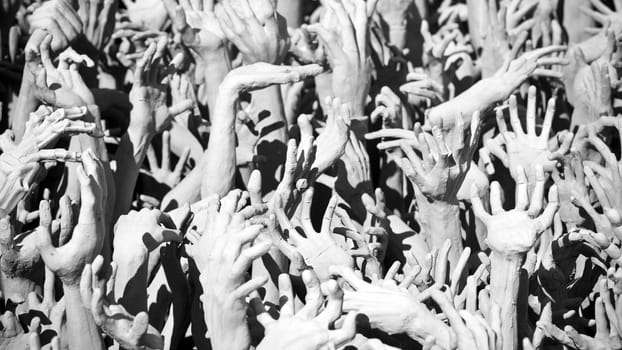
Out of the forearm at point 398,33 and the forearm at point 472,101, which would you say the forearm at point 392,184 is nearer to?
the forearm at point 472,101

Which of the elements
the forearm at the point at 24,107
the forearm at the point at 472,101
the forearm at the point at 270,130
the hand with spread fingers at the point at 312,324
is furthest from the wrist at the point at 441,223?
the forearm at the point at 24,107

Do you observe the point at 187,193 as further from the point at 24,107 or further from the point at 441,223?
the point at 441,223

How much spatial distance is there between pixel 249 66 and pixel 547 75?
0.85 m

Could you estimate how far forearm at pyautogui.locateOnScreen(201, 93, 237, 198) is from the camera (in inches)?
76.6

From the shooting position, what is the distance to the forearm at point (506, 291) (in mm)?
1695

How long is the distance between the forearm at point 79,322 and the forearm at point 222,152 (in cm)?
42

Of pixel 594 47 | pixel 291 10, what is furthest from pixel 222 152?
pixel 594 47

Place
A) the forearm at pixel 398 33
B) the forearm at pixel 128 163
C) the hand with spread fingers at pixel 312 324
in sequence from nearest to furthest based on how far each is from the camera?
the hand with spread fingers at pixel 312 324 < the forearm at pixel 128 163 < the forearm at pixel 398 33

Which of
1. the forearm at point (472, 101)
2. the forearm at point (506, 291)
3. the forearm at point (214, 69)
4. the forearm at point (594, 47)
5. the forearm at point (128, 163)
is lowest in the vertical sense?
the forearm at point (506, 291)

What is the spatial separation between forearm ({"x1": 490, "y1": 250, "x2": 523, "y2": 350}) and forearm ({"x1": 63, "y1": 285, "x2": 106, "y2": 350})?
27.4 inches

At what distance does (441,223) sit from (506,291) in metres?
0.30

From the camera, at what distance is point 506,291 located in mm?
1707

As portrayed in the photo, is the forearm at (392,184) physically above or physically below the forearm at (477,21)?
below

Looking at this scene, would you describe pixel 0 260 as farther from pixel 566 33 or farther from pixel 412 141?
pixel 566 33
